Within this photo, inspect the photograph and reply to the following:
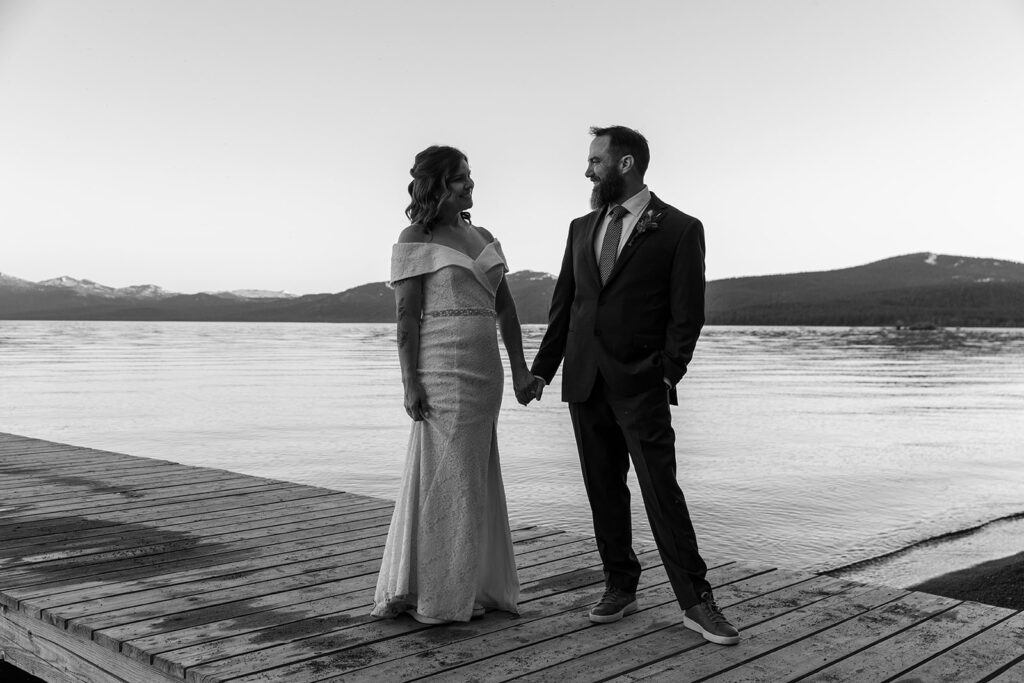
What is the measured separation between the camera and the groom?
3.79 m

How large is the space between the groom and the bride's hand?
1.76 ft

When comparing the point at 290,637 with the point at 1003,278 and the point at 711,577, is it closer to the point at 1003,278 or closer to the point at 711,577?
the point at 711,577

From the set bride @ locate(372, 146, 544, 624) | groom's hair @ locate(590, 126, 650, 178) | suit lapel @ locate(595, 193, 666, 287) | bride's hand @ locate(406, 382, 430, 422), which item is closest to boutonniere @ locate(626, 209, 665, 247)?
suit lapel @ locate(595, 193, 666, 287)

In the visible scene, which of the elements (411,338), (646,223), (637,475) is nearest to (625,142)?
(646,223)

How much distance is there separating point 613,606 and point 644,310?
138 centimetres

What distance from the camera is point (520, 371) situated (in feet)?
13.5

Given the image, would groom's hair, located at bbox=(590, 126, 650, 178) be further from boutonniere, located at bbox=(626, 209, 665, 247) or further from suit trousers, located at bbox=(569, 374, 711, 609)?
suit trousers, located at bbox=(569, 374, 711, 609)

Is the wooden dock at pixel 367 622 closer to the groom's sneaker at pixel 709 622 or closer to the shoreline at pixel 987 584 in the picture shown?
the groom's sneaker at pixel 709 622

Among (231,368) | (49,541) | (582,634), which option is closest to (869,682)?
(582,634)

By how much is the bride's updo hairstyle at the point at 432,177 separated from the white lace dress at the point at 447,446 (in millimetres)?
156

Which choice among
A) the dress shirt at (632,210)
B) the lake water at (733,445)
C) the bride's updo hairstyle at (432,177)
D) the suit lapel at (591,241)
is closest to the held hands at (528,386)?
the suit lapel at (591,241)

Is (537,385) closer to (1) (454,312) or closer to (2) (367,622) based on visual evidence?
(1) (454,312)

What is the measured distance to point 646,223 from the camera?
3.84 m

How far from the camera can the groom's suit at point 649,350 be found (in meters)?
3.77
